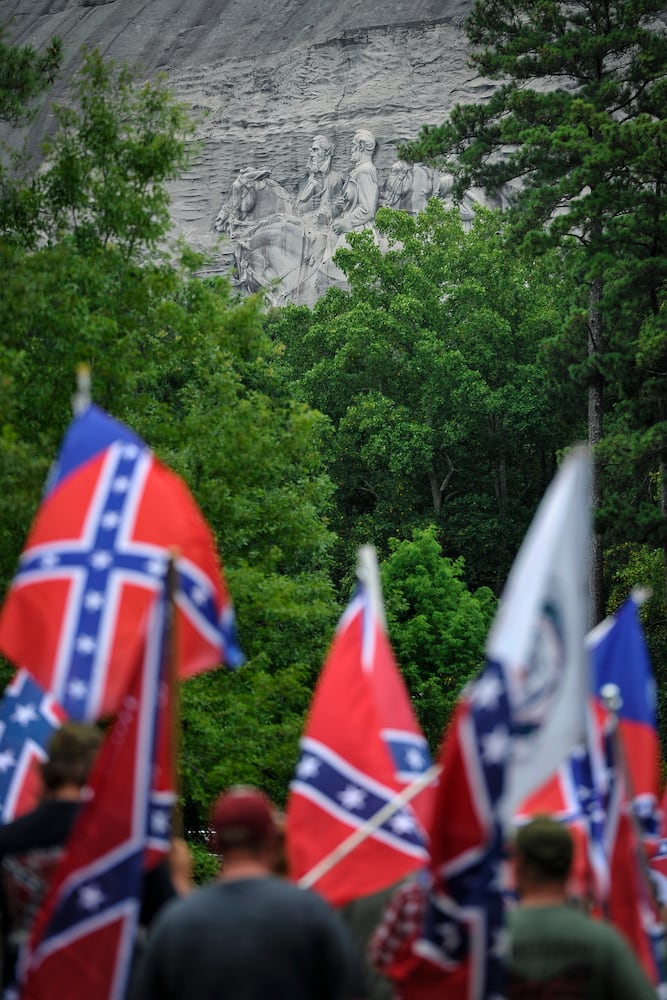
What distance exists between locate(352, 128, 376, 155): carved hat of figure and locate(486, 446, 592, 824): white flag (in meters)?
57.9

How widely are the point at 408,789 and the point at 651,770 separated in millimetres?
1304

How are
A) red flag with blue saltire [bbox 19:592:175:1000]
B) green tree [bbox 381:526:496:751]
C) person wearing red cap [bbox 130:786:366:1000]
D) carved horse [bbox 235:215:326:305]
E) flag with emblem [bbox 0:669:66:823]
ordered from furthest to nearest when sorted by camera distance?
carved horse [bbox 235:215:326:305] → green tree [bbox 381:526:496:751] → flag with emblem [bbox 0:669:66:823] → red flag with blue saltire [bbox 19:592:175:1000] → person wearing red cap [bbox 130:786:366:1000]

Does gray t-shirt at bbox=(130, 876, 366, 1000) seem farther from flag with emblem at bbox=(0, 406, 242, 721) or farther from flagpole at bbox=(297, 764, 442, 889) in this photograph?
flagpole at bbox=(297, 764, 442, 889)

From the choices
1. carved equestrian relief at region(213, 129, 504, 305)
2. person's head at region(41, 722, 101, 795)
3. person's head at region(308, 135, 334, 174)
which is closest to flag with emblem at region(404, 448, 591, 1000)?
person's head at region(41, 722, 101, 795)

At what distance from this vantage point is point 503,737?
4793mm

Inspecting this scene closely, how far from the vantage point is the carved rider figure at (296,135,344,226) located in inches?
2442

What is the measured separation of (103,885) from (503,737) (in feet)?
4.57

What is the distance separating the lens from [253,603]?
1928 cm

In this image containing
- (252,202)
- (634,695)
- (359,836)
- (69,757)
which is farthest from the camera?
(252,202)

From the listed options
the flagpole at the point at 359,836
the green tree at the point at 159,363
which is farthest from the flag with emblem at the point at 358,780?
the green tree at the point at 159,363

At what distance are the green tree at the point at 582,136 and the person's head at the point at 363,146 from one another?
29.3 m

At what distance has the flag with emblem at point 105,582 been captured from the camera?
21.1 ft

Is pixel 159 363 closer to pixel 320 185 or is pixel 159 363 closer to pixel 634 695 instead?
pixel 634 695

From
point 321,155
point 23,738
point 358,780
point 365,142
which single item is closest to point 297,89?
point 321,155
